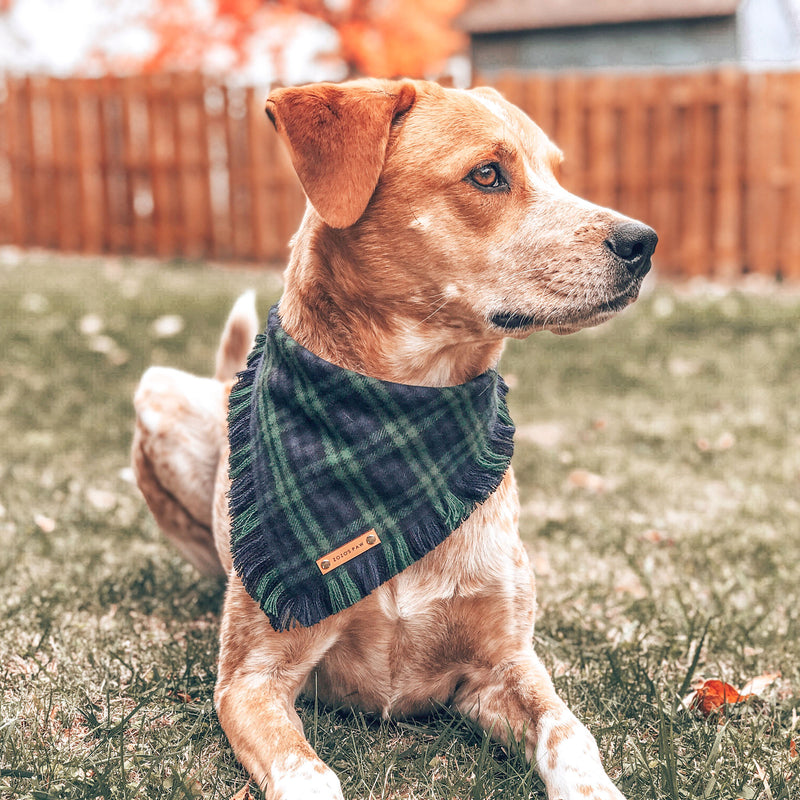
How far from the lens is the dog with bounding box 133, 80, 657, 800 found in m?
2.30

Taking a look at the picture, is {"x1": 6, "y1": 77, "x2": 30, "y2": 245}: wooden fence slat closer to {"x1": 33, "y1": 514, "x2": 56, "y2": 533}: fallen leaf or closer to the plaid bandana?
{"x1": 33, "y1": 514, "x2": 56, "y2": 533}: fallen leaf

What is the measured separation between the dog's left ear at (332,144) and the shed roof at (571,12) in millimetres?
18809

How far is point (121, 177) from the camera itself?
11086 millimetres

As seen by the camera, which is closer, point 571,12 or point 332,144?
point 332,144

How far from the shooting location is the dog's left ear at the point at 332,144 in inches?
89.9

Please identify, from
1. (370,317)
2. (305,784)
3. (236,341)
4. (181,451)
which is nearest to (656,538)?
(236,341)

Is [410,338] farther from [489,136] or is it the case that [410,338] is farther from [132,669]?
[132,669]

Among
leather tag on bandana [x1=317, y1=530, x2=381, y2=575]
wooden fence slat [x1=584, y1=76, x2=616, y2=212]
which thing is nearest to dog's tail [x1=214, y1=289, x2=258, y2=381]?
leather tag on bandana [x1=317, y1=530, x2=381, y2=575]

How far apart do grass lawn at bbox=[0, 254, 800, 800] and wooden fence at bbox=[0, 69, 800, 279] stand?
215 cm

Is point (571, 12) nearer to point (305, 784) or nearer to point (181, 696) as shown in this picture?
point (181, 696)

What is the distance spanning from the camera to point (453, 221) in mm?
2355

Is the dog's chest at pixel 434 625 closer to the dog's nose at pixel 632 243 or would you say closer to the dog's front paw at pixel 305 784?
the dog's front paw at pixel 305 784

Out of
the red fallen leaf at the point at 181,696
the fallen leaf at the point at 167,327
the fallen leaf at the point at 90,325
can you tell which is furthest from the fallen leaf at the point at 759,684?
the fallen leaf at the point at 90,325

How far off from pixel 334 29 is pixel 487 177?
748 inches
